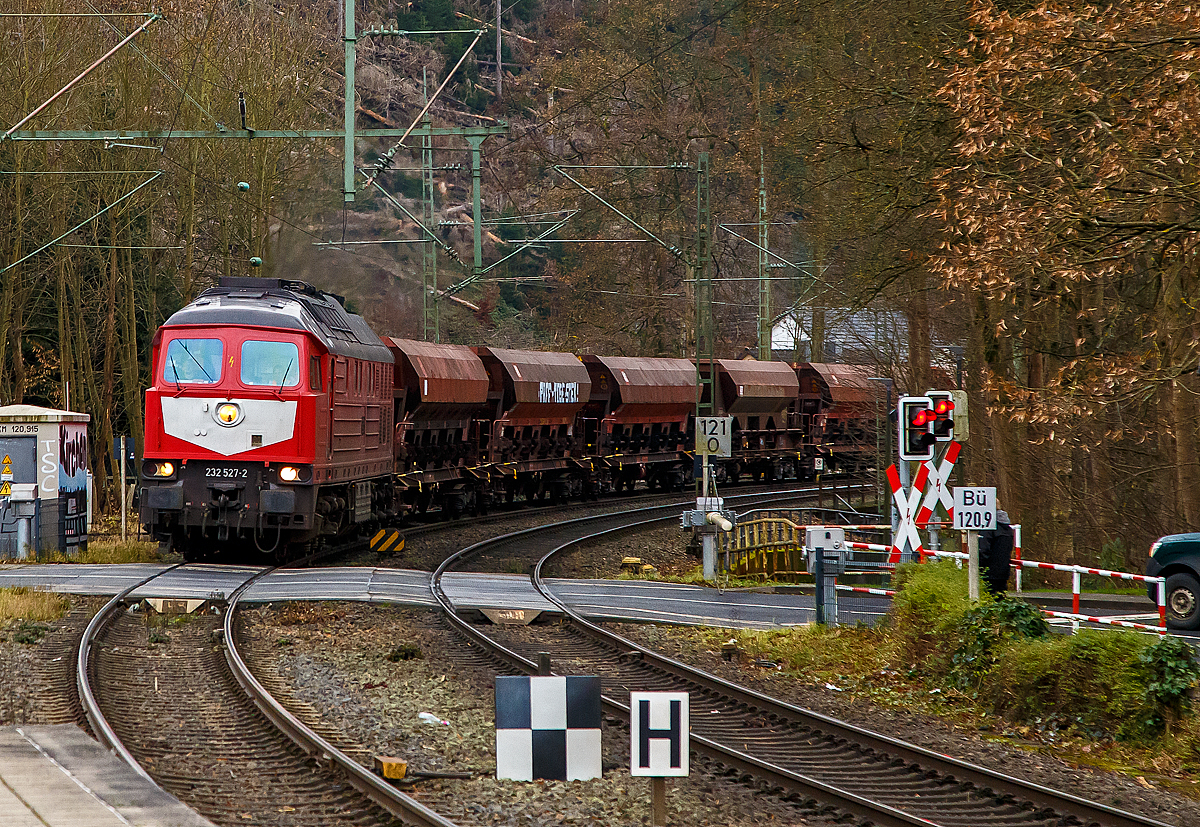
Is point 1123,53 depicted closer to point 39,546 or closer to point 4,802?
point 4,802

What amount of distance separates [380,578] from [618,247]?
124ft

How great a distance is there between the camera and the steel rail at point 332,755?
7.16 meters

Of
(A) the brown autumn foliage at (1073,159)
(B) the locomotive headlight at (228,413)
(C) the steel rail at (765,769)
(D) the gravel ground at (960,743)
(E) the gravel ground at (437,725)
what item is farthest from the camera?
(B) the locomotive headlight at (228,413)

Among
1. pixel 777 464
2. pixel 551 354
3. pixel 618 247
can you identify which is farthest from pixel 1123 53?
pixel 618 247

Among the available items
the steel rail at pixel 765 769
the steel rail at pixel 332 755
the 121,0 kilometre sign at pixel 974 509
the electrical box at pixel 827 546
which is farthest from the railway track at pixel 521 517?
the 121,0 kilometre sign at pixel 974 509

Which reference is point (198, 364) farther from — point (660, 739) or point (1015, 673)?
point (660, 739)

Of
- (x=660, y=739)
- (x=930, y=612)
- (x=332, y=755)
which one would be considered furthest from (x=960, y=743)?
(x=332, y=755)

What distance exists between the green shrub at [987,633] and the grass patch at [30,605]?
9.28m

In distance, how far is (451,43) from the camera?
73.2 metres

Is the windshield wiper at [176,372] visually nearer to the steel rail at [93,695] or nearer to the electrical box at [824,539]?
the steel rail at [93,695]

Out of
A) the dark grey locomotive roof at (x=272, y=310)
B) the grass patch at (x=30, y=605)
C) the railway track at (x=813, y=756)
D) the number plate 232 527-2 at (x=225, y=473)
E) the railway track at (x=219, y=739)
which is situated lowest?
the railway track at (x=813, y=756)

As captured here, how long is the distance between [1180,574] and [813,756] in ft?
23.5

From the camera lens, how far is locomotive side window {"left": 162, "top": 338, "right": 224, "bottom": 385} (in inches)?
737

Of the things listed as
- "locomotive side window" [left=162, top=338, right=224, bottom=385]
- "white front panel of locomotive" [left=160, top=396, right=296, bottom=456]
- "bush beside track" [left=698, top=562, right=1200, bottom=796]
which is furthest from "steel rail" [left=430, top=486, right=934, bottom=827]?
"locomotive side window" [left=162, top=338, right=224, bottom=385]
